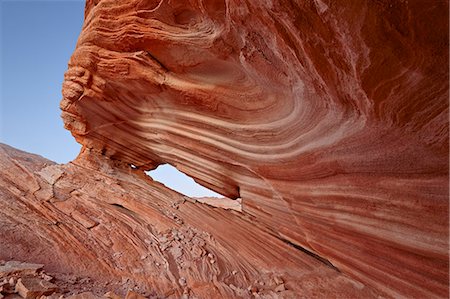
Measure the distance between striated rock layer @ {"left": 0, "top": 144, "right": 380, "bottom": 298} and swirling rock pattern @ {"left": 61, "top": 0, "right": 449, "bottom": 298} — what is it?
0.55 meters

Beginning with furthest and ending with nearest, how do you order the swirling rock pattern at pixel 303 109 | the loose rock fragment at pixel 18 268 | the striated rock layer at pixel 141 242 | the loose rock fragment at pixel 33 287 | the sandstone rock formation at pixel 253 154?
1. the striated rock layer at pixel 141 242
2. the loose rock fragment at pixel 18 268
3. the loose rock fragment at pixel 33 287
4. the sandstone rock formation at pixel 253 154
5. the swirling rock pattern at pixel 303 109

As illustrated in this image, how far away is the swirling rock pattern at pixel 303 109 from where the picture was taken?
2.76 metres

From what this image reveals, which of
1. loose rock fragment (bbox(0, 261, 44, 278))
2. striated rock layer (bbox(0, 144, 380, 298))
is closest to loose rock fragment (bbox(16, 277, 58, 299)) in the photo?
loose rock fragment (bbox(0, 261, 44, 278))

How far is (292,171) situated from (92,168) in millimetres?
5578

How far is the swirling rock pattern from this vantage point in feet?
9.06

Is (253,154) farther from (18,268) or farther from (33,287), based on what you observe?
(18,268)

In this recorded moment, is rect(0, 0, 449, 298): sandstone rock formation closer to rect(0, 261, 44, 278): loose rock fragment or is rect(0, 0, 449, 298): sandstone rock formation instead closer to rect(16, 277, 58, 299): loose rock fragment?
rect(0, 261, 44, 278): loose rock fragment

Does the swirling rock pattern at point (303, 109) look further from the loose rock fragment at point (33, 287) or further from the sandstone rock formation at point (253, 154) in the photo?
the loose rock fragment at point (33, 287)

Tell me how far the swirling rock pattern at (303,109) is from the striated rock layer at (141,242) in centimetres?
55

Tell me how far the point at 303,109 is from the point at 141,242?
12.7 feet

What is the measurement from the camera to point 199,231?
662 cm

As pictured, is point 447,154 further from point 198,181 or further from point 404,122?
point 198,181

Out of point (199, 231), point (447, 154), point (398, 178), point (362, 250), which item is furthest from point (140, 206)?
point (447, 154)

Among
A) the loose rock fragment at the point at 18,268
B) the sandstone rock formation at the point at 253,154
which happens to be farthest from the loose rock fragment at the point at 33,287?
the sandstone rock formation at the point at 253,154
